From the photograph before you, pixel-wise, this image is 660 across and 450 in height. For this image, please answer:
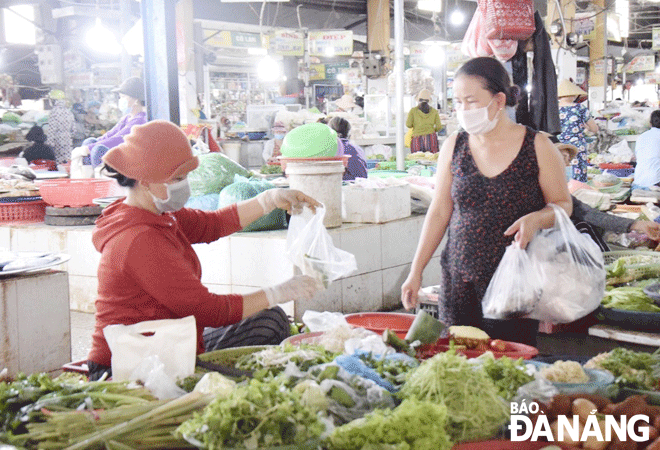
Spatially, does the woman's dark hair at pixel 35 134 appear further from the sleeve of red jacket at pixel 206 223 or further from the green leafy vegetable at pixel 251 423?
the green leafy vegetable at pixel 251 423

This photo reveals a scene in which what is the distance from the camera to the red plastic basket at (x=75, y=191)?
19.5ft

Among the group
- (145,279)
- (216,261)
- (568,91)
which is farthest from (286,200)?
(568,91)

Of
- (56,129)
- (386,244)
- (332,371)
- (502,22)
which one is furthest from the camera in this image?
(56,129)

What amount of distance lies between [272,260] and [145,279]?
91.9 inches

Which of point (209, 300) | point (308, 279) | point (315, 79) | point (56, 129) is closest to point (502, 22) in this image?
point (308, 279)

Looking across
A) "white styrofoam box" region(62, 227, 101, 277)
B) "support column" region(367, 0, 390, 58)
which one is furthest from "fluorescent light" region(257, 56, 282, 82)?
"white styrofoam box" region(62, 227, 101, 277)

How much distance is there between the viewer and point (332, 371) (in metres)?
2.52

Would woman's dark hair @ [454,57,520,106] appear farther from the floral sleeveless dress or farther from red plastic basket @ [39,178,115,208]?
red plastic basket @ [39,178,115,208]

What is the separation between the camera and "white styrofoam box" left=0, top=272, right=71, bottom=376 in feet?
12.5

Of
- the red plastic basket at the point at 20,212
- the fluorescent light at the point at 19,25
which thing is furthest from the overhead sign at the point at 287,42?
the red plastic basket at the point at 20,212

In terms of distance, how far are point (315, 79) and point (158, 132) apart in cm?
2245

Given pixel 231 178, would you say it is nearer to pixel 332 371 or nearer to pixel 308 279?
pixel 308 279

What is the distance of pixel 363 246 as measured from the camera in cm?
550

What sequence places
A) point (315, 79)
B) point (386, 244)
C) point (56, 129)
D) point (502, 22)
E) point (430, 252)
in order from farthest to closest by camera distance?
point (315, 79) → point (56, 129) → point (386, 244) → point (502, 22) → point (430, 252)
